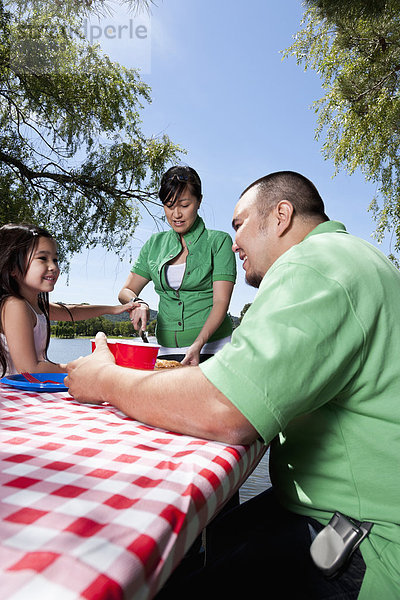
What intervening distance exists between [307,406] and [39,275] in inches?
75.2

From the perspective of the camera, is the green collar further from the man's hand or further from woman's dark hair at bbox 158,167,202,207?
the man's hand

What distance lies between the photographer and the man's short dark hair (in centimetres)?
121

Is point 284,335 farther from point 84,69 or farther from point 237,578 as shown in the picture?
point 84,69

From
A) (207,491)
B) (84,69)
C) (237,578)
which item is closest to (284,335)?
(207,491)

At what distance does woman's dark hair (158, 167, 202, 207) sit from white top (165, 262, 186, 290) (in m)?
0.31

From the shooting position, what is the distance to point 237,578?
828mm

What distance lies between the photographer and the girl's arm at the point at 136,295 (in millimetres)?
1948

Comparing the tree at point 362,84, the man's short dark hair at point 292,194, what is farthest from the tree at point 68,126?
the man's short dark hair at point 292,194

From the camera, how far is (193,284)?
7.32ft

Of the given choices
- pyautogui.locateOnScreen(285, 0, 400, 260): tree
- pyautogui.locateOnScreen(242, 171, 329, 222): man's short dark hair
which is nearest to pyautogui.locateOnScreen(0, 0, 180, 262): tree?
pyautogui.locateOnScreen(285, 0, 400, 260): tree

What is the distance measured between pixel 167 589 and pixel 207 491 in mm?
518

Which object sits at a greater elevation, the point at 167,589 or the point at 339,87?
the point at 339,87

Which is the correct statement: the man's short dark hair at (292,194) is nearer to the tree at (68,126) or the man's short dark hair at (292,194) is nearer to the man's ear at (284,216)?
the man's ear at (284,216)

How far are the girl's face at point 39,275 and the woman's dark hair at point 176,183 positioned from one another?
0.68 m
